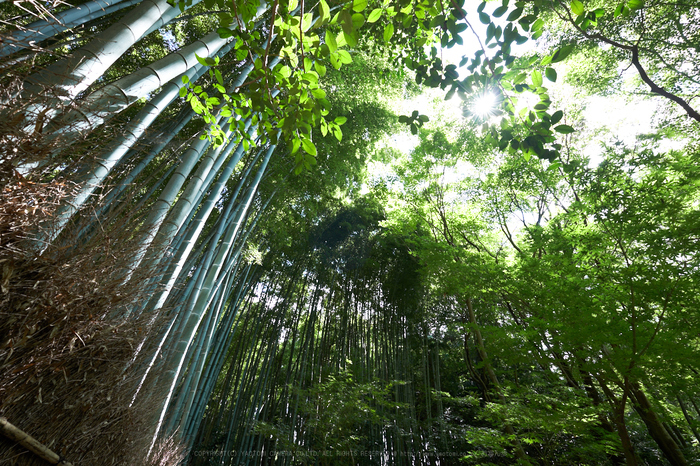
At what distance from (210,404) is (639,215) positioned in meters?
7.81

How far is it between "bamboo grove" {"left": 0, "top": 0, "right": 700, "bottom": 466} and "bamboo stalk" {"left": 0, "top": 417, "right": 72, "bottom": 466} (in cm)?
4

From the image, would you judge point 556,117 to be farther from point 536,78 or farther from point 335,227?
point 335,227

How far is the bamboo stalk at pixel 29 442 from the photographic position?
0.78 m

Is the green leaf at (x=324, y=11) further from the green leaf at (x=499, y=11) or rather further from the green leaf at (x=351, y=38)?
the green leaf at (x=499, y=11)

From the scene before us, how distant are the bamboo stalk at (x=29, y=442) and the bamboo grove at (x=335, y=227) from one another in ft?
0.13

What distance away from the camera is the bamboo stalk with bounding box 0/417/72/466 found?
78 centimetres

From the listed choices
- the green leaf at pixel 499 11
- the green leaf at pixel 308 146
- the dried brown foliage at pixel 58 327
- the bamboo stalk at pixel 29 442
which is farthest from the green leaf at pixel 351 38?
the bamboo stalk at pixel 29 442

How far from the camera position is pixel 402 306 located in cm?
725

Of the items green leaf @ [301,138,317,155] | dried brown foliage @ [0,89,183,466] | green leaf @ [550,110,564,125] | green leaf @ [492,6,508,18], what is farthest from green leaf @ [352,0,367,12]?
dried brown foliage @ [0,89,183,466]

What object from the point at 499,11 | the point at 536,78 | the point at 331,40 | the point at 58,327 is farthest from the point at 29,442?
the point at 499,11

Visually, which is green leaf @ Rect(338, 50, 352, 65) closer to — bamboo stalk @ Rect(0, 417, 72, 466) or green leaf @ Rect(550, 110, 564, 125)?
green leaf @ Rect(550, 110, 564, 125)

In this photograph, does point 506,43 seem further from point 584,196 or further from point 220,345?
point 220,345

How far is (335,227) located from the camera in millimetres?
6957

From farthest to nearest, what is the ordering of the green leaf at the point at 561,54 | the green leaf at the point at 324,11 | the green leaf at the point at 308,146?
the green leaf at the point at 308,146, the green leaf at the point at 561,54, the green leaf at the point at 324,11
